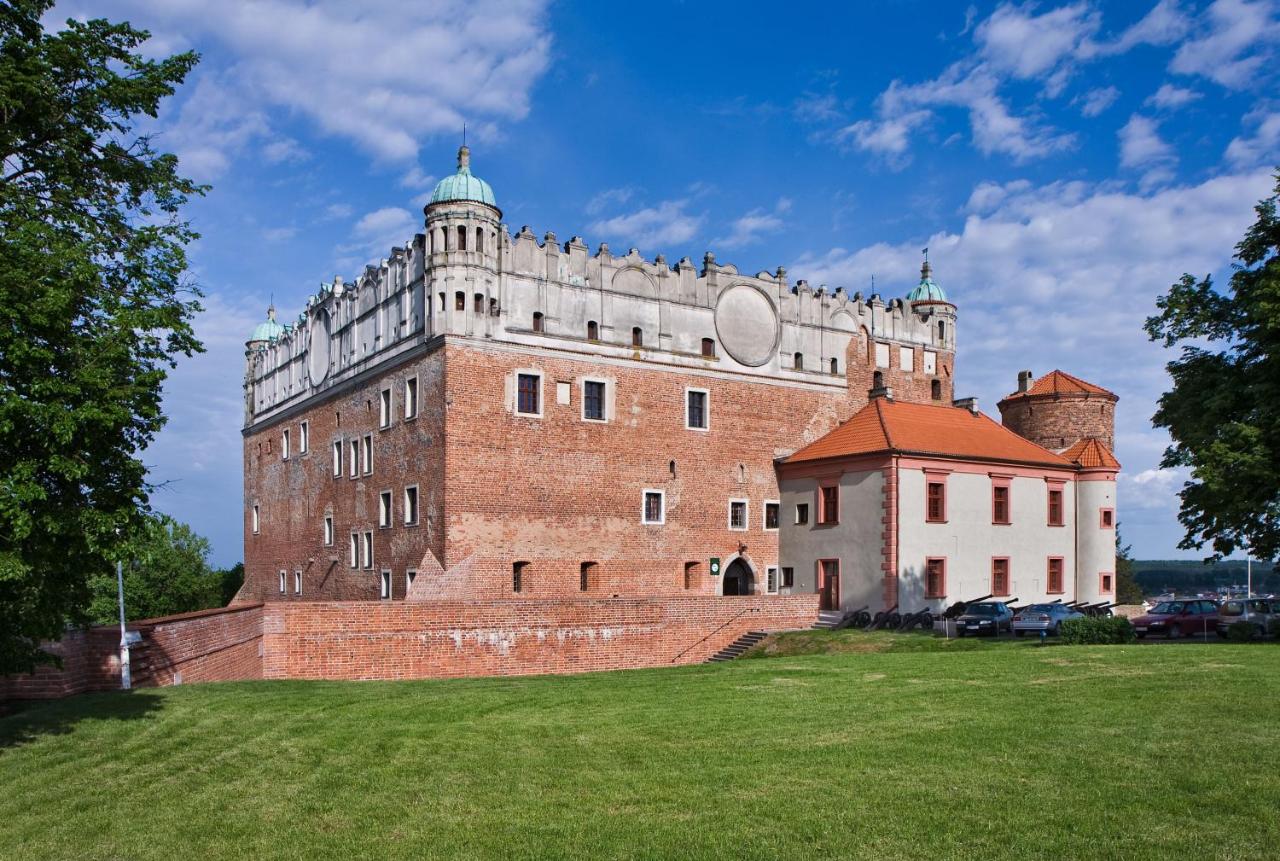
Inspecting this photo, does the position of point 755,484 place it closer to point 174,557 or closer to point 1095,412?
point 1095,412

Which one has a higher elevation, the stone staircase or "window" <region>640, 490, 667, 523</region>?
"window" <region>640, 490, 667, 523</region>

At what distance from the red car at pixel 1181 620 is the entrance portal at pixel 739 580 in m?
13.3

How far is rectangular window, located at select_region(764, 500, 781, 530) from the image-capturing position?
38.5 m

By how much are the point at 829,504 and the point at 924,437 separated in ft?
13.0

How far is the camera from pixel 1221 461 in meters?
22.1

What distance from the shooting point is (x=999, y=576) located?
3675 cm

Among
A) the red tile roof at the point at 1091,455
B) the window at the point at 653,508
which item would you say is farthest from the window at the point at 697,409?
the red tile roof at the point at 1091,455

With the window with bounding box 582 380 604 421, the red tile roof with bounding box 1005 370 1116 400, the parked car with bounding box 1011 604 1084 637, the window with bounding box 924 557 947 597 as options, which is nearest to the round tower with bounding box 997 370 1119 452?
the red tile roof with bounding box 1005 370 1116 400

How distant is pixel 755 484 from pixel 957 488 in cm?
694

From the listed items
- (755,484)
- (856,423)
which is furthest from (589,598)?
(856,423)

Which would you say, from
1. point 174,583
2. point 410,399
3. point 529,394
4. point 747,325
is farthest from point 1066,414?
point 174,583

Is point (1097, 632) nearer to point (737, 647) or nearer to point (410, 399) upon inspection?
point (737, 647)

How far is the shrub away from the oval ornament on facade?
16743mm

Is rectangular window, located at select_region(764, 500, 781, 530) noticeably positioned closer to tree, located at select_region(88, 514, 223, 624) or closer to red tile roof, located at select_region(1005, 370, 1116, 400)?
red tile roof, located at select_region(1005, 370, 1116, 400)
